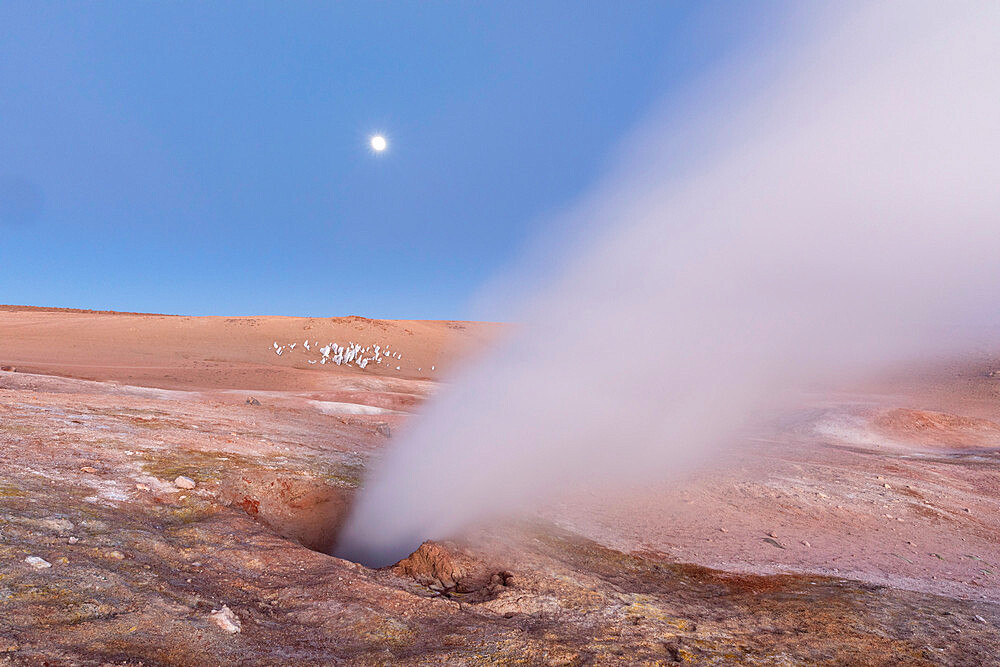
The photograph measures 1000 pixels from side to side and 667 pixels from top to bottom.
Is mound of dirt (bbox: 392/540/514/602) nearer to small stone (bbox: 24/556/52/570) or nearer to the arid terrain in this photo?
the arid terrain

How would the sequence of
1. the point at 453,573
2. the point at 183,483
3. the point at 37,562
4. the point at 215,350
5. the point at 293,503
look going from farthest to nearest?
the point at 215,350
the point at 293,503
the point at 183,483
the point at 453,573
the point at 37,562

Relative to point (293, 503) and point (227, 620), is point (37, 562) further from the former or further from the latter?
point (293, 503)

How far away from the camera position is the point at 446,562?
167 inches

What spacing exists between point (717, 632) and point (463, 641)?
5.61ft

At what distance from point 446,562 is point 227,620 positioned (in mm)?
1803

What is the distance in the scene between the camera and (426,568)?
13.8ft

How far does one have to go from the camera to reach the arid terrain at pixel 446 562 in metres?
2.81

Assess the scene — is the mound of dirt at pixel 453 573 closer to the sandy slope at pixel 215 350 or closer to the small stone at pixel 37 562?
the small stone at pixel 37 562

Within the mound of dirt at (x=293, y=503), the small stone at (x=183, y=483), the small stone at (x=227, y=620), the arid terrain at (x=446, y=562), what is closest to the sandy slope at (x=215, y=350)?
the arid terrain at (x=446, y=562)

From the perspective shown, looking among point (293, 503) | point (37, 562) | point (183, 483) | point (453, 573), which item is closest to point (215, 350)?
point (293, 503)

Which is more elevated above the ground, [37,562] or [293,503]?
[37,562]

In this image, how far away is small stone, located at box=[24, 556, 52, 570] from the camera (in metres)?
2.96

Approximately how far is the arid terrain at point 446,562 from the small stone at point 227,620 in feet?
0.04

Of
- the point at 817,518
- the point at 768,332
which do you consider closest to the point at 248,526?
the point at 817,518
